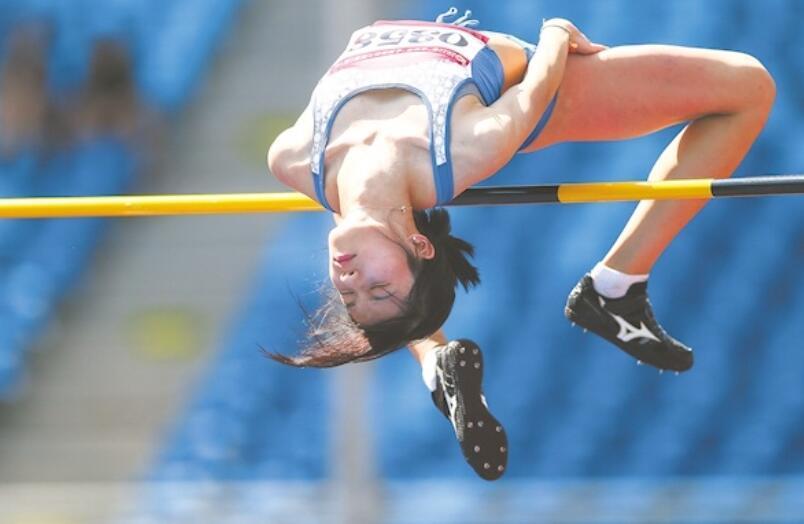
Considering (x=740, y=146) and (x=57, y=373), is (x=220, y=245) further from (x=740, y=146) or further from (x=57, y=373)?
(x=740, y=146)

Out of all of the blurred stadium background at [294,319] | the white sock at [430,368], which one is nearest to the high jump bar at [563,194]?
the white sock at [430,368]

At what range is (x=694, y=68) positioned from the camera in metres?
3.73

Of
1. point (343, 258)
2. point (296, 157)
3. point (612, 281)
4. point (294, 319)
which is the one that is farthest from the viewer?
point (294, 319)

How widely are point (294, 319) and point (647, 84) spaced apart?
2.68 meters

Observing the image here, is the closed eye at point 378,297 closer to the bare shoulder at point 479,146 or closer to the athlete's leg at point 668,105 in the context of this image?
the bare shoulder at point 479,146

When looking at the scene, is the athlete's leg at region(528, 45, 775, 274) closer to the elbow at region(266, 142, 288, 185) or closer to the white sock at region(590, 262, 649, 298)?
the white sock at region(590, 262, 649, 298)

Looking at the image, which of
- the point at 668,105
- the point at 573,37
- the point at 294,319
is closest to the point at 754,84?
the point at 668,105

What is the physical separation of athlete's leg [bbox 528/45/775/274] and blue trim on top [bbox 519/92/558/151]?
42mm

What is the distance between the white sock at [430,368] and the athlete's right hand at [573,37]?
0.74m

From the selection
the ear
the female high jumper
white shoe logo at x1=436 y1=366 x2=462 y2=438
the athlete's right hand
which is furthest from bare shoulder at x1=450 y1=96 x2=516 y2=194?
white shoe logo at x1=436 y1=366 x2=462 y2=438

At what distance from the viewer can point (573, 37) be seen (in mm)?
3686

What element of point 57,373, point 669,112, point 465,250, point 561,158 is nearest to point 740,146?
point 669,112

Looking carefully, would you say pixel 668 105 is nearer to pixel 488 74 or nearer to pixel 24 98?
pixel 488 74

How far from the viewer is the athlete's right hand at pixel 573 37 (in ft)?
12.0
